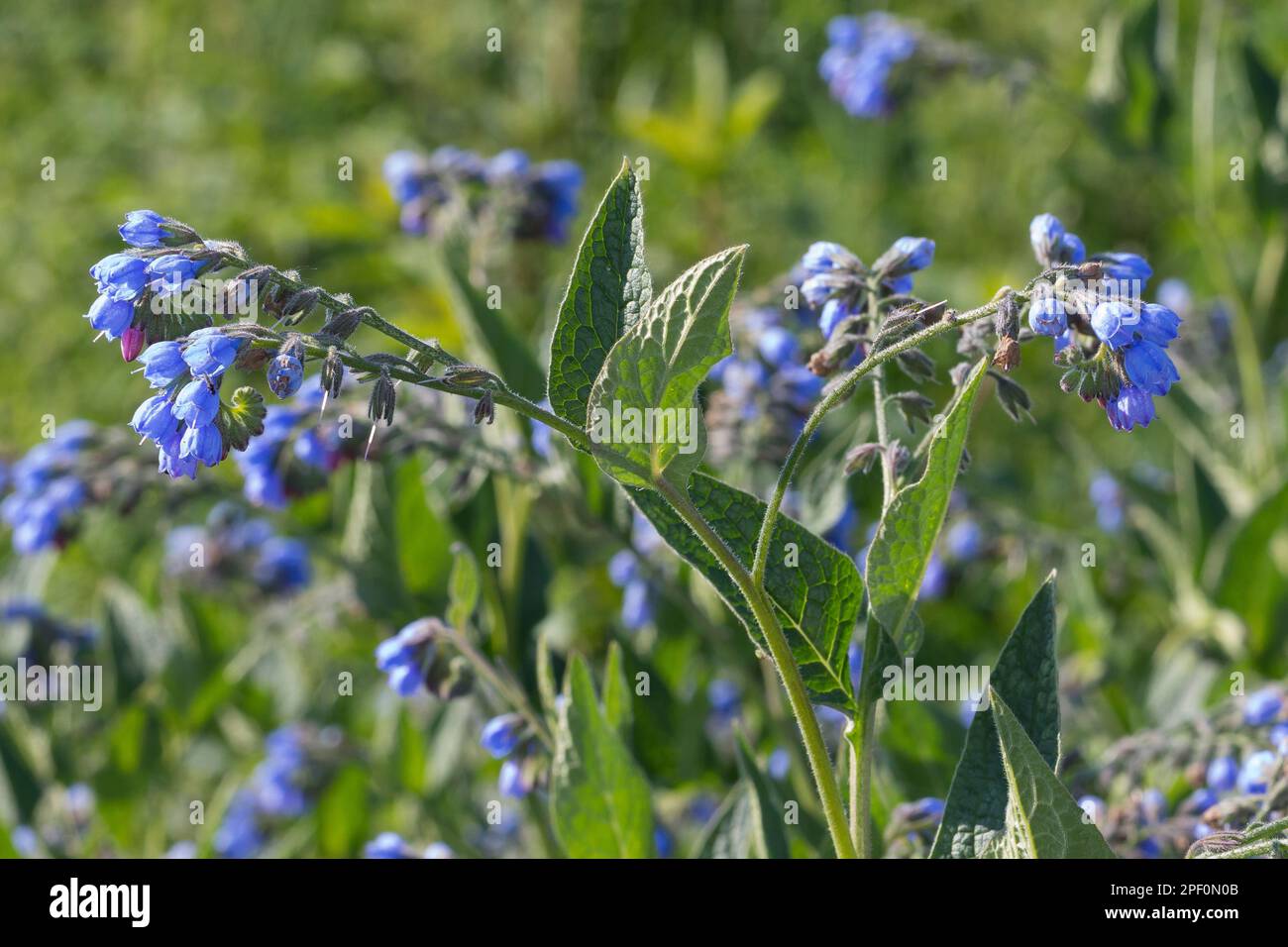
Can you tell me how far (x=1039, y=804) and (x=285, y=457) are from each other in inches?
55.3

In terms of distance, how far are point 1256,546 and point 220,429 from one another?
1955 millimetres

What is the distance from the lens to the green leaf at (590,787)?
159cm

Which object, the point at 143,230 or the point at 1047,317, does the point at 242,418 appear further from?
the point at 1047,317

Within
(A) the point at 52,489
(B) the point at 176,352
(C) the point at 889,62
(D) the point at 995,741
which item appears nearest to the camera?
(B) the point at 176,352

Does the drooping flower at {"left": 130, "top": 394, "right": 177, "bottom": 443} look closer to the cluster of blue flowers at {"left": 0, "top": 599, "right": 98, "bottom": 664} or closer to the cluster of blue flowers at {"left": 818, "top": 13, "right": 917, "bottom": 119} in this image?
the cluster of blue flowers at {"left": 0, "top": 599, "right": 98, "bottom": 664}

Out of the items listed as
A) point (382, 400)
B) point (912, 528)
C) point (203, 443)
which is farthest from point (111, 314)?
point (912, 528)

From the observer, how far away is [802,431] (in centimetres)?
138

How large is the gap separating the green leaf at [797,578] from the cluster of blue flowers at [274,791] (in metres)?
1.39

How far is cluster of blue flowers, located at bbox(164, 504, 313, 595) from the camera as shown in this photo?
312cm

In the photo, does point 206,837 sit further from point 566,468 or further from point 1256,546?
point 1256,546

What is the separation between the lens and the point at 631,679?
2.34 m

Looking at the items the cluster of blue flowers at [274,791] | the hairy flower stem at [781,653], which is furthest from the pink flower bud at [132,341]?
the cluster of blue flowers at [274,791]

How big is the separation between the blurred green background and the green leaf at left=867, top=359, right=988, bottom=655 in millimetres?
561
